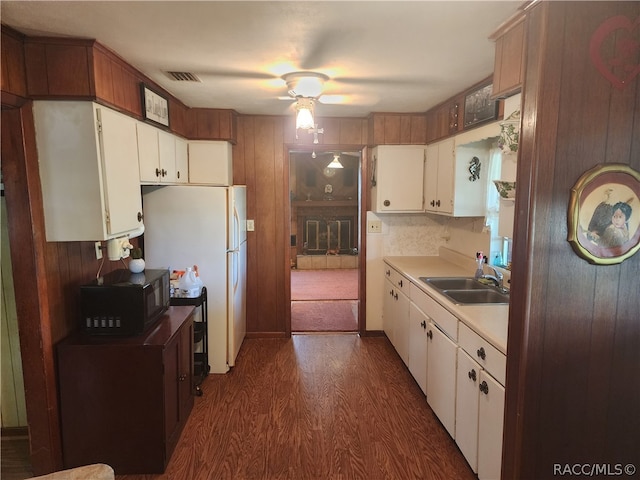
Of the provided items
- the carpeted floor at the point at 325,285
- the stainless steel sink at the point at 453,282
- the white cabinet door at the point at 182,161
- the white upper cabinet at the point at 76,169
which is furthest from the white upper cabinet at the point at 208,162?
the carpeted floor at the point at 325,285

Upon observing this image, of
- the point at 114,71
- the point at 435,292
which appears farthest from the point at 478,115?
the point at 114,71

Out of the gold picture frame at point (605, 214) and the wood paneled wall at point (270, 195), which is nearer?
the gold picture frame at point (605, 214)

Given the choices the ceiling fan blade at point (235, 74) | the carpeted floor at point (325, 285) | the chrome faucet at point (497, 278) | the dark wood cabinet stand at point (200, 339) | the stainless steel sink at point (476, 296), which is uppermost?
the ceiling fan blade at point (235, 74)

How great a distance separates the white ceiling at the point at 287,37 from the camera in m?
1.56

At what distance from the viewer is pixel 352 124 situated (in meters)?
3.93

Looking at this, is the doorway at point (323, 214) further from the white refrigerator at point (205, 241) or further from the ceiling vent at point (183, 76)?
the ceiling vent at point (183, 76)

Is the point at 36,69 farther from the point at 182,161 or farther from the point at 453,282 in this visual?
the point at 453,282

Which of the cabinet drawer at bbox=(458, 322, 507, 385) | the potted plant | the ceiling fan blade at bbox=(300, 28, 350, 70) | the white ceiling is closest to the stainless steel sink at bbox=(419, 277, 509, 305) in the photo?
the cabinet drawer at bbox=(458, 322, 507, 385)

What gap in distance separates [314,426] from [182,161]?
2.38 m

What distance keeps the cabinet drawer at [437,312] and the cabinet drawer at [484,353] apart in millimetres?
93

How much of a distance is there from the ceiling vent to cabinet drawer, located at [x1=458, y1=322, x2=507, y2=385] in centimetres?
221

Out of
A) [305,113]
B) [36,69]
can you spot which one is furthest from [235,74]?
[36,69]

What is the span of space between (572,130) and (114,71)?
215cm

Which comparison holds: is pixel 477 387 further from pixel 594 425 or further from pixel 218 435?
pixel 218 435
